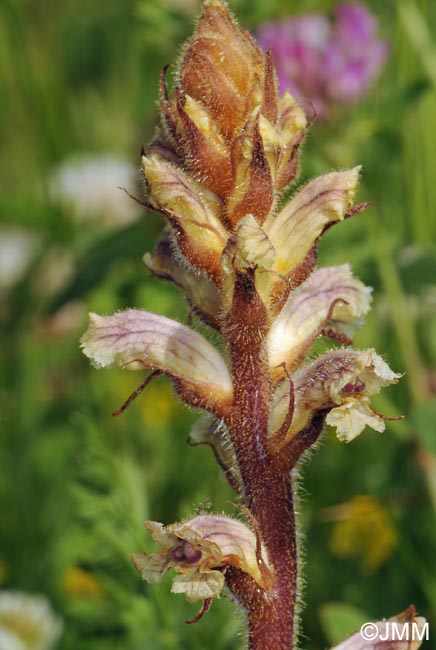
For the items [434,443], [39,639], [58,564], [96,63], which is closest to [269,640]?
[434,443]

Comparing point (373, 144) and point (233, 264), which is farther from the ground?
point (373, 144)

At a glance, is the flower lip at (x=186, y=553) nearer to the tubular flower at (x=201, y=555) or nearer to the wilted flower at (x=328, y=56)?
the tubular flower at (x=201, y=555)

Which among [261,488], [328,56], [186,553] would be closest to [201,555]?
[186,553]

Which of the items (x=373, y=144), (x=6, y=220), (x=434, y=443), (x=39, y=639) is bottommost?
(x=39, y=639)

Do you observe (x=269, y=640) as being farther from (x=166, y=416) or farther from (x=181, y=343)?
(x=166, y=416)

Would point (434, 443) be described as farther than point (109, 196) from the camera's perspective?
No

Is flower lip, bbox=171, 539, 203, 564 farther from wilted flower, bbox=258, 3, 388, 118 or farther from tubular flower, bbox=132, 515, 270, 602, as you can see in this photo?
wilted flower, bbox=258, 3, 388, 118

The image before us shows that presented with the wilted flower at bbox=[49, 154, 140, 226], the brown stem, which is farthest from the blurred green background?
the brown stem
